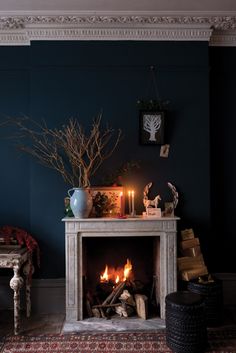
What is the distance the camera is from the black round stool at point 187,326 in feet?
8.63

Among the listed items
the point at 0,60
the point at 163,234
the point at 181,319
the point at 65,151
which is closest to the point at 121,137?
the point at 65,151

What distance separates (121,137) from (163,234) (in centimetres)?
115

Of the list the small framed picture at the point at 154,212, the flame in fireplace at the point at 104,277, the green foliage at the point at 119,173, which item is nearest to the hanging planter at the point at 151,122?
the green foliage at the point at 119,173

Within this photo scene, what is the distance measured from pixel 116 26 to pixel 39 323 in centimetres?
319

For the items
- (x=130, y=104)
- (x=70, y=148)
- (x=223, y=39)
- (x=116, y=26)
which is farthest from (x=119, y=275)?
(x=223, y=39)

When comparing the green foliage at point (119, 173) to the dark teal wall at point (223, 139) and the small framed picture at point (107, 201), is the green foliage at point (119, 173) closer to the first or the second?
the small framed picture at point (107, 201)

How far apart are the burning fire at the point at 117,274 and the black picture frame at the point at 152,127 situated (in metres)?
1.36

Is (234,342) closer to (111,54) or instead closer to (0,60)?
→ (111,54)

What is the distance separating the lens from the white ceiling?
3.27 m

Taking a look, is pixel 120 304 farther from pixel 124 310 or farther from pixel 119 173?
pixel 119 173

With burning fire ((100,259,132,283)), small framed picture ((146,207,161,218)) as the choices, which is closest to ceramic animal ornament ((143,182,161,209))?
small framed picture ((146,207,161,218))

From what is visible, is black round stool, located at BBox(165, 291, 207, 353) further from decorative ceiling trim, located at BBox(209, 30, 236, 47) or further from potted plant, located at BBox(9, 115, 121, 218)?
decorative ceiling trim, located at BBox(209, 30, 236, 47)

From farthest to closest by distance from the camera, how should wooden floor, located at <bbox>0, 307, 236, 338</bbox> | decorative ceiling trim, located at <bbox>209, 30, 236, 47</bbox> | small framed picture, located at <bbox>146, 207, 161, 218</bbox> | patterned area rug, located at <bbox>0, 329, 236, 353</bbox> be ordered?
1. decorative ceiling trim, located at <bbox>209, 30, 236, 47</bbox>
2. small framed picture, located at <bbox>146, 207, 161, 218</bbox>
3. wooden floor, located at <bbox>0, 307, 236, 338</bbox>
4. patterned area rug, located at <bbox>0, 329, 236, 353</bbox>

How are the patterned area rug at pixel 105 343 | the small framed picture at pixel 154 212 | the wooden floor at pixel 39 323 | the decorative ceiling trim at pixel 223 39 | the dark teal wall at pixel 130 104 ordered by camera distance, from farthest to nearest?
the decorative ceiling trim at pixel 223 39 < the dark teal wall at pixel 130 104 < the small framed picture at pixel 154 212 < the wooden floor at pixel 39 323 < the patterned area rug at pixel 105 343
